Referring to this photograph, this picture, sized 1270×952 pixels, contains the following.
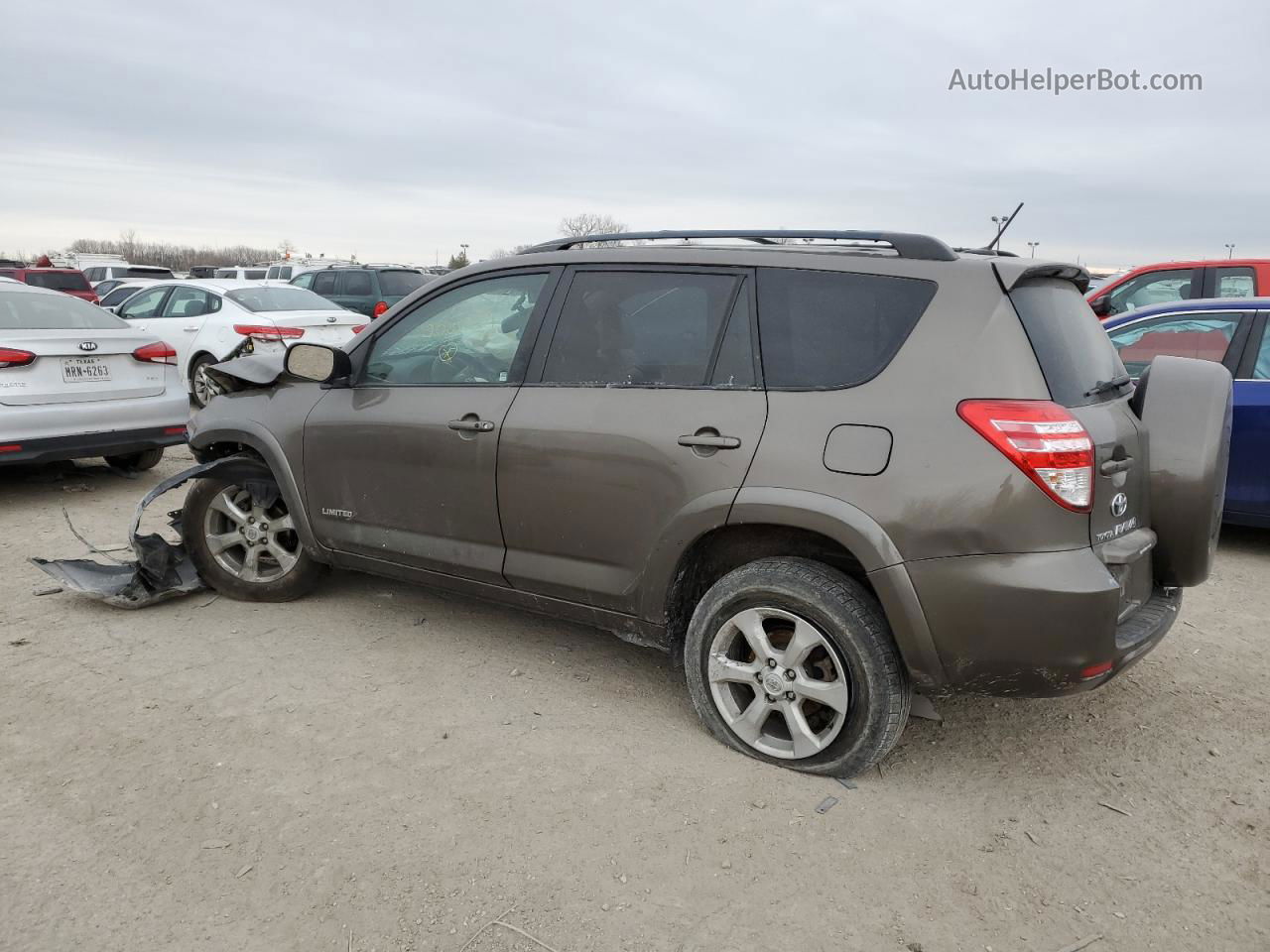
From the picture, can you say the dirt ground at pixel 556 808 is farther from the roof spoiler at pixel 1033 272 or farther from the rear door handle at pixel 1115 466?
the roof spoiler at pixel 1033 272

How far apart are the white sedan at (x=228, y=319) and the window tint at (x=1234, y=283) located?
8856mm

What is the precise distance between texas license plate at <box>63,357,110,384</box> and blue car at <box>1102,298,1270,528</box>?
677 cm

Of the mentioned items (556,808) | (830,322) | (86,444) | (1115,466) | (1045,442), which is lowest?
(556,808)

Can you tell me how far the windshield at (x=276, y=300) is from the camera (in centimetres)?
1099

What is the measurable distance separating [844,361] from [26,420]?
5.69 meters

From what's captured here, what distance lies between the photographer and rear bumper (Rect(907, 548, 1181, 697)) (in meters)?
2.60

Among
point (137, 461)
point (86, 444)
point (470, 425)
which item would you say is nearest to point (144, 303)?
point (137, 461)

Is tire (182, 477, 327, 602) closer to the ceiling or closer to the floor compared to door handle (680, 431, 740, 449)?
closer to the floor

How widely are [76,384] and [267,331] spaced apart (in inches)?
161

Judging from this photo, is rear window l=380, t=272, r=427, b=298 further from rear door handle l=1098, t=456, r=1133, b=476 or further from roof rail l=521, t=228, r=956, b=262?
rear door handle l=1098, t=456, r=1133, b=476

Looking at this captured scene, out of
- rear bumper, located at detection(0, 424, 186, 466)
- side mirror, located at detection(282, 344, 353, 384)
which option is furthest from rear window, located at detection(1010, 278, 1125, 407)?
rear bumper, located at detection(0, 424, 186, 466)

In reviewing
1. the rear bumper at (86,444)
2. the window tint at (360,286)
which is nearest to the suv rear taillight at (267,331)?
the rear bumper at (86,444)

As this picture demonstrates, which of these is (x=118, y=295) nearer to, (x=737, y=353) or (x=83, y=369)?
(x=83, y=369)

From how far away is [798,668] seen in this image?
2984 mm
